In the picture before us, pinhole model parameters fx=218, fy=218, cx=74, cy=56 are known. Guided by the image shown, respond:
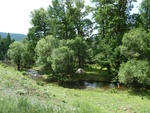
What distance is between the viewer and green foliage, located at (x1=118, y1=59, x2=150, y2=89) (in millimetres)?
24375

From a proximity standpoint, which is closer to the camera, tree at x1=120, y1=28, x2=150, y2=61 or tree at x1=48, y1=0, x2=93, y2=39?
tree at x1=120, y1=28, x2=150, y2=61

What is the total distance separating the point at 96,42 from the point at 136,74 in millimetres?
18179

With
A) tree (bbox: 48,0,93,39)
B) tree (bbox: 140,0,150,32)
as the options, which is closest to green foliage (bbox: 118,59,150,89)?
tree (bbox: 140,0,150,32)

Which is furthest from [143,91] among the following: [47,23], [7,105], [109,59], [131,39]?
[47,23]

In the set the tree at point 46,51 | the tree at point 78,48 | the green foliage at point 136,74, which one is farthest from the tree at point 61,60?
the green foliage at point 136,74

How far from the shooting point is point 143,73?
975 inches

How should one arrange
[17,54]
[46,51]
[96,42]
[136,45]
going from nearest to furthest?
[136,45]
[46,51]
[96,42]
[17,54]

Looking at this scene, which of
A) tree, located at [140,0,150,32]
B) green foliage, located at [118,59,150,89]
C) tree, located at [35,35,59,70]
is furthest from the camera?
tree, located at [35,35,59,70]

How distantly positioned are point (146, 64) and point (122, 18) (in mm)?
9953

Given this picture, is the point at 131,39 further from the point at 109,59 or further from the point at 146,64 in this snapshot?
the point at 109,59

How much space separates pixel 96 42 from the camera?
4172 centimetres

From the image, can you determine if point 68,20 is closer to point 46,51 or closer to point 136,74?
point 46,51

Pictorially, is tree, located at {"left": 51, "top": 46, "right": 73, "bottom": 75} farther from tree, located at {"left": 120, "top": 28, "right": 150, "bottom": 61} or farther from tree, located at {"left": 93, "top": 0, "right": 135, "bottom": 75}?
tree, located at {"left": 120, "top": 28, "right": 150, "bottom": 61}

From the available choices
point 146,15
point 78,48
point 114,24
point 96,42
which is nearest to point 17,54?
point 78,48
